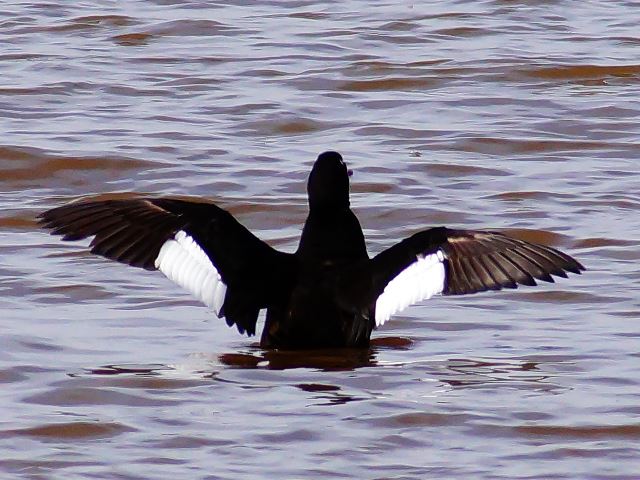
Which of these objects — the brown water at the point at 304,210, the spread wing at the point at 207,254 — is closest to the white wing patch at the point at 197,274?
the spread wing at the point at 207,254

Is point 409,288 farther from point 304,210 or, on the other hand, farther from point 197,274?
point 304,210

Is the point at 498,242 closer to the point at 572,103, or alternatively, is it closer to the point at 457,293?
the point at 457,293

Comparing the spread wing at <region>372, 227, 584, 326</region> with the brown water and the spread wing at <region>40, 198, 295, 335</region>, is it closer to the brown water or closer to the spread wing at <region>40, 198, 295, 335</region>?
the brown water

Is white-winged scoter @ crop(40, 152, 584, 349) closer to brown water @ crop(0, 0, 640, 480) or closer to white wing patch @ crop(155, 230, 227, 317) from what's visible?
white wing patch @ crop(155, 230, 227, 317)

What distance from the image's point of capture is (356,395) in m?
6.38

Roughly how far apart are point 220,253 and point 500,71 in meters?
6.31

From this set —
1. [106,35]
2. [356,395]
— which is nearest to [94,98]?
[106,35]

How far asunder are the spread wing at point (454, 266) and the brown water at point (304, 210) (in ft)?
0.91

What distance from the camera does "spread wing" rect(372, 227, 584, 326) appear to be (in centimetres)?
686

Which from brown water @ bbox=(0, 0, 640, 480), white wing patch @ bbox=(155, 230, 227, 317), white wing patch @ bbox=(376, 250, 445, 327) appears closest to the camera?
brown water @ bbox=(0, 0, 640, 480)

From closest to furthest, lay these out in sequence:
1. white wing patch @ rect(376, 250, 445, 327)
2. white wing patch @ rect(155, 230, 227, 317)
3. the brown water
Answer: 1. the brown water
2. white wing patch @ rect(376, 250, 445, 327)
3. white wing patch @ rect(155, 230, 227, 317)

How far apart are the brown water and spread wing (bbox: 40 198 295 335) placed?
0.81ft

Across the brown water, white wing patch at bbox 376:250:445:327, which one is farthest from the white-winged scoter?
the brown water

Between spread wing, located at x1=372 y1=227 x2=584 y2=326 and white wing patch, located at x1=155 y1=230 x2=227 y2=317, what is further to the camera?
white wing patch, located at x1=155 y1=230 x2=227 y2=317
